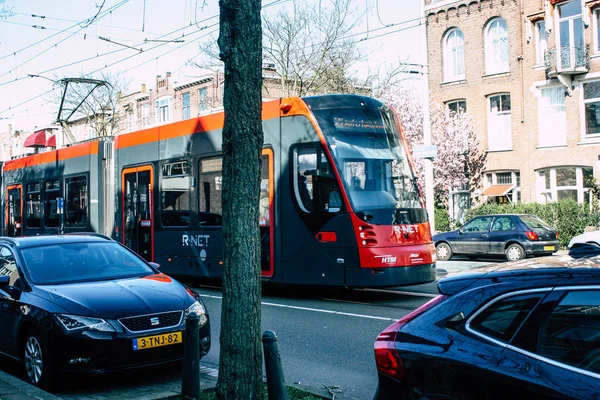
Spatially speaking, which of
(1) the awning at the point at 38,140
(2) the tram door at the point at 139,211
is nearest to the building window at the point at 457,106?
(1) the awning at the point at 38,140

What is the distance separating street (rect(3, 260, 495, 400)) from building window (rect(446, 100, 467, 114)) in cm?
2053

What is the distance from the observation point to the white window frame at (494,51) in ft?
103

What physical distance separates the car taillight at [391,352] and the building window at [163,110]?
49.4 metres

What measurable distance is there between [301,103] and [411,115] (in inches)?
904

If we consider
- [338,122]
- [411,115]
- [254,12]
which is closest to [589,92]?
[411,115]

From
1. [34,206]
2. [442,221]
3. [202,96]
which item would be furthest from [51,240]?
[202,96]

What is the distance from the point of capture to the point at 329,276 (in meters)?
12.0

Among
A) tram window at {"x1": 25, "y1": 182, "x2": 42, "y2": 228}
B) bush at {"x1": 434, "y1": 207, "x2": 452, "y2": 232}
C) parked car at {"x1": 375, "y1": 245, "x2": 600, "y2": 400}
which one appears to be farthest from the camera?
bush at {"x1": 434, "y1": 207, "x2": 452, "y2": 232}

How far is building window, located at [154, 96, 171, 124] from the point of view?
5209 centimetres

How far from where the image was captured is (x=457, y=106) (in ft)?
110

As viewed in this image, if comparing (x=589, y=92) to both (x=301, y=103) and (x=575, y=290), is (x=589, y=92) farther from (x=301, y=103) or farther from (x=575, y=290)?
(x=575, y=290)

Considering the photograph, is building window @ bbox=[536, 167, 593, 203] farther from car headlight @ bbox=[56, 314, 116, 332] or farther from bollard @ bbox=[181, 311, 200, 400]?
→ bollard @ bbox=[181, 311, 200, 400]

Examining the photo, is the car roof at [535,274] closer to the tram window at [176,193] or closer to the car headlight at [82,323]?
the car headlight at [82,323]

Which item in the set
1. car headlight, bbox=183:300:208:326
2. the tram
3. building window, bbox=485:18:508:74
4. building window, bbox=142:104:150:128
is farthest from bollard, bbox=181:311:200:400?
building window, bbox=142:104:150:128
